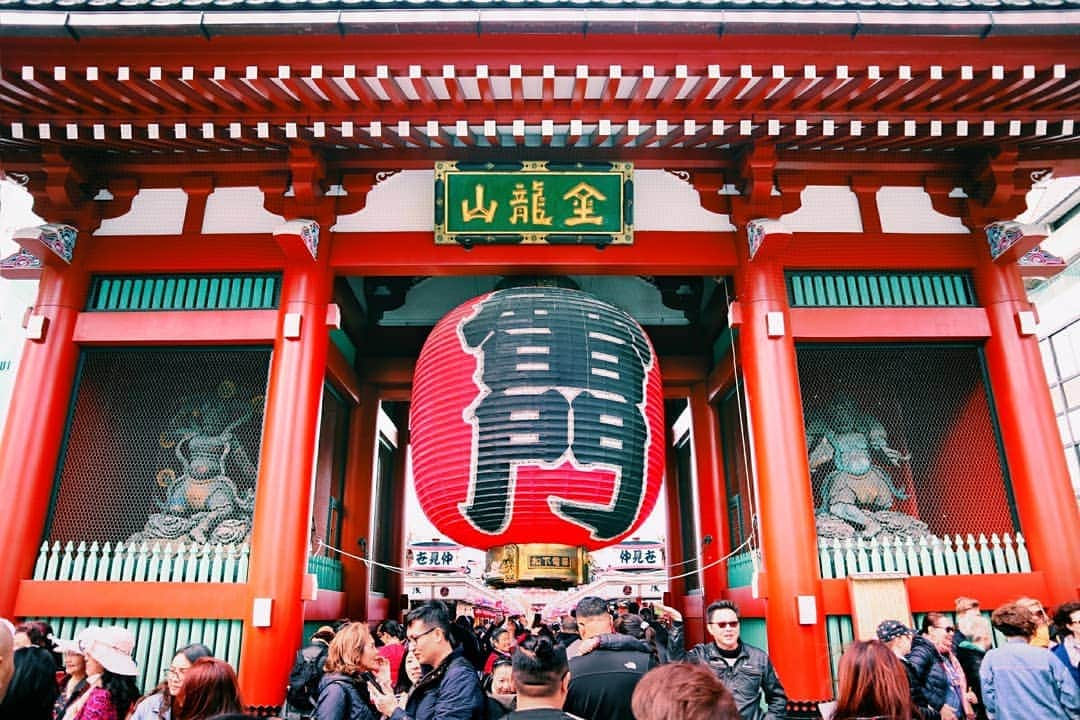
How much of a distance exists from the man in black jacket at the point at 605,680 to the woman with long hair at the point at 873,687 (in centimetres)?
93

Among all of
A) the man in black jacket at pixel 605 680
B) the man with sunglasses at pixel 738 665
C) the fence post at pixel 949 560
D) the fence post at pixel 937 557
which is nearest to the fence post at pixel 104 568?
the man in black jacket at pixel 605 680

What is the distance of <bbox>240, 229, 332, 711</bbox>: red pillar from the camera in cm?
553

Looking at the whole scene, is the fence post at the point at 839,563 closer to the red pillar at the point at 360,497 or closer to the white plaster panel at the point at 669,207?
the white plaster panel at the point at 669,207

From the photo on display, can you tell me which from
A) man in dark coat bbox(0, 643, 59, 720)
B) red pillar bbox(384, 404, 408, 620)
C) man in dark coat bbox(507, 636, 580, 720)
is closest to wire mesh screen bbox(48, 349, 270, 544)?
red pillar bbox(384, 404, 408, 620)

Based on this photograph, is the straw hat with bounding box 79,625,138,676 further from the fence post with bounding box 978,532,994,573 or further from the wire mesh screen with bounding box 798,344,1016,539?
the fence post with bounding box 978,532,994,573

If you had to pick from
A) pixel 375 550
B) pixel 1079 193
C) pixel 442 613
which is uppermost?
pixel 1079 193

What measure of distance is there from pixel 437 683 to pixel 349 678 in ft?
1.25

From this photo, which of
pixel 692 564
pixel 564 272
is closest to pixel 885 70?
pixel 564 272

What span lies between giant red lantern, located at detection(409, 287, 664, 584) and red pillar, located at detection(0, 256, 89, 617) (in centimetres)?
356

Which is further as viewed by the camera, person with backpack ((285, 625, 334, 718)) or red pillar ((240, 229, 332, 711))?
red pillar ((240, 229, 332, 711))

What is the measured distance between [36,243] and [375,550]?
16.9 feet

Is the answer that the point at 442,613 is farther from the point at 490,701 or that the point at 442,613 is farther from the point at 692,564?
the point at 692,564

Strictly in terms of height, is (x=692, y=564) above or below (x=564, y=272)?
below

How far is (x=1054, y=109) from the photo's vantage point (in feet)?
19.3
